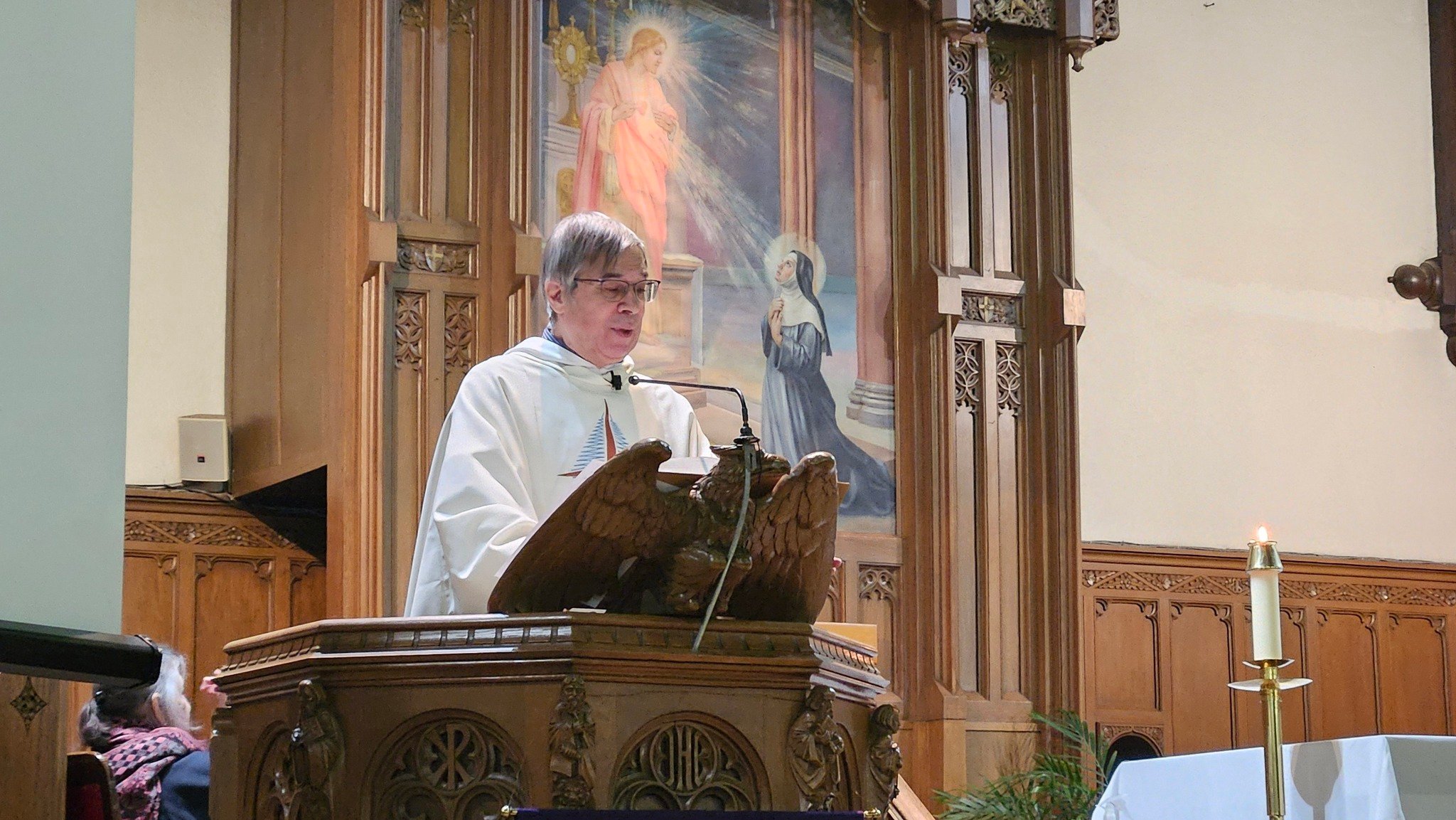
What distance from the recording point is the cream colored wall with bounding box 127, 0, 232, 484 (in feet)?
27.7

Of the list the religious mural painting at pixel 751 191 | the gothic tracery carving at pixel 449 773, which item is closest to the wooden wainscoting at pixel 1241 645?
the religious mural painting at pixel 751 191

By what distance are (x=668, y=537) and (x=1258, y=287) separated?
782 centimetres

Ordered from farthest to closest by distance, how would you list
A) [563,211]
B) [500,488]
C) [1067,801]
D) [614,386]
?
[563,211] < [1067,801] < [614,386] < [500,488]

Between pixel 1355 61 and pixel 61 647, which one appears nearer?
pixel 61 647

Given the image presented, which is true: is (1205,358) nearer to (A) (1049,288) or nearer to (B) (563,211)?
(A) (1049,288)

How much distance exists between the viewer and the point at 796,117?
28.4ft

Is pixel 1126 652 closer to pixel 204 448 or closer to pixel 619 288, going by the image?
pixel 204 448

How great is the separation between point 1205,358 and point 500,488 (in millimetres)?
7066

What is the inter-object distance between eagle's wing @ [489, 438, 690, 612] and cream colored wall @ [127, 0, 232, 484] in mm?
5483

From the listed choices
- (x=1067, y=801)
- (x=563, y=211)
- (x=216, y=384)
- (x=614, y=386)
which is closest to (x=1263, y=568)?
(x=614, y=386)

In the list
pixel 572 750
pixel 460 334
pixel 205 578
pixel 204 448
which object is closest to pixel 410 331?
pixel 460 334

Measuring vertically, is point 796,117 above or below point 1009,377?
above

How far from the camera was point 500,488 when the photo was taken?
389 centimetres

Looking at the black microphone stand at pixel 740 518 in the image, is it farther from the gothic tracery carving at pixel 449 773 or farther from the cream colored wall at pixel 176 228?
the cream colored wall at pixel 176 228
